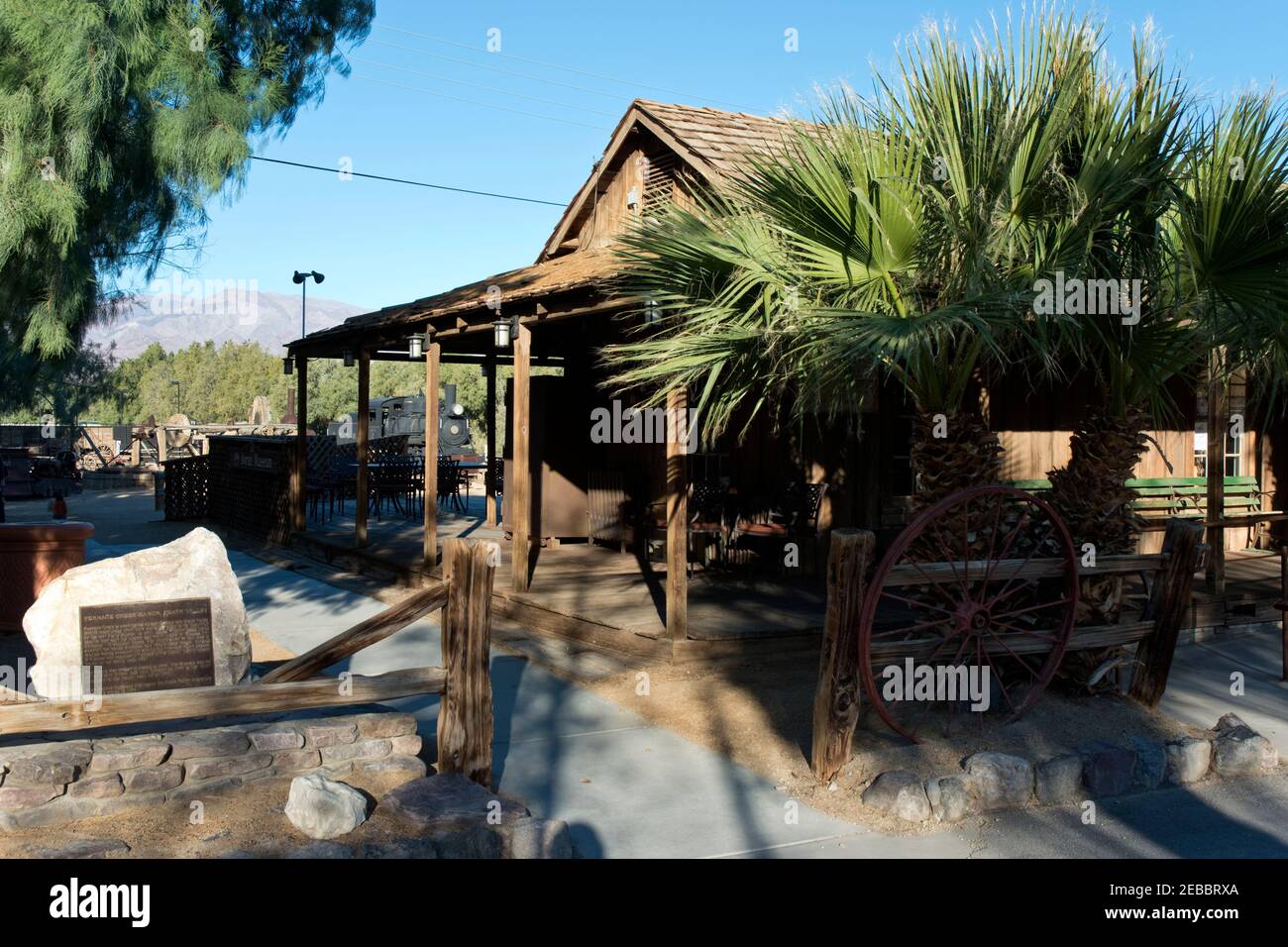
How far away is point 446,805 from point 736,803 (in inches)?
58.5

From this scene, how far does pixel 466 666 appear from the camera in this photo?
200 inches

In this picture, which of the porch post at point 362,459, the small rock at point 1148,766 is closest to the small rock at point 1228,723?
the small rock at point 1148,766

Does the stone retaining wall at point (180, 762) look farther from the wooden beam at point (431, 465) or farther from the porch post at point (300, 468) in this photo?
the porch post at point (300, 468)

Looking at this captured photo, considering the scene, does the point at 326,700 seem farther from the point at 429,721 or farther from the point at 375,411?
the point at 375,411

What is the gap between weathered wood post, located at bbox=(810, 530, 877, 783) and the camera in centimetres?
523

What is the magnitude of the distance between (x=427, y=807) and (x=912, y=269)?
378 centimetres

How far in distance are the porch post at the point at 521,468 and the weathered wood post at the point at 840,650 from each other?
197 inches

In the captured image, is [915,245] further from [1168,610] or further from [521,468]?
[521,468]

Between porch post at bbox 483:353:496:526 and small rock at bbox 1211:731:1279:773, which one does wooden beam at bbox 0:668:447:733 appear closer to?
small rock at bbox 1211:731:1279:773

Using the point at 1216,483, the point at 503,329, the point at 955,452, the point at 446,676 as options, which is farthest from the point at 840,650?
the point at 1216,483

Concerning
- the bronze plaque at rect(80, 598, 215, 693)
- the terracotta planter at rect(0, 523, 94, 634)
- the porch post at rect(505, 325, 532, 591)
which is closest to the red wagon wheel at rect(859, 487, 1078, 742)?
the bronze plaque at rect(80, 598, 215, 693)

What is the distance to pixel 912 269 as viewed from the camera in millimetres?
5996

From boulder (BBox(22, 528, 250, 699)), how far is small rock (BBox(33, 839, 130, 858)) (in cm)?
162
